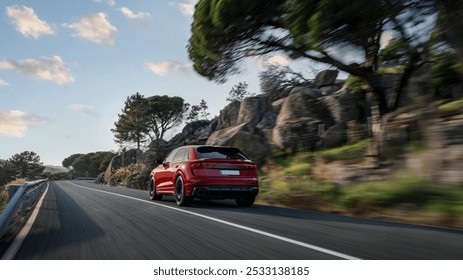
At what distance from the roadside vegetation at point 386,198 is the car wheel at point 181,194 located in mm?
2872

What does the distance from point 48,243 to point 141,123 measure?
56.0 metres

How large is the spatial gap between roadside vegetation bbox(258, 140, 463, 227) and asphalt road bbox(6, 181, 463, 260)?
115 cm

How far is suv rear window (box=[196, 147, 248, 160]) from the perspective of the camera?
33.9 feet

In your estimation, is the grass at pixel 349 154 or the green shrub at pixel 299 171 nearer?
the green shrub at pixel 299 171

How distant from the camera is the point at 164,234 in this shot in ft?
19.9

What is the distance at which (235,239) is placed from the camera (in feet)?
18.3

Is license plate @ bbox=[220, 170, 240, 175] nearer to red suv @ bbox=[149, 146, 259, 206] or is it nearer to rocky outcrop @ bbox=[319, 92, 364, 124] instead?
red suv @ bbox=[149, 146, 259, 206]

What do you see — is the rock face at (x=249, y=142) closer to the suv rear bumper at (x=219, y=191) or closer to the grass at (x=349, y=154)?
the grass at (x=349, y=154)

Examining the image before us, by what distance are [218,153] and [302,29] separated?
4.79m

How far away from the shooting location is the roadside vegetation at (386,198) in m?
7.50

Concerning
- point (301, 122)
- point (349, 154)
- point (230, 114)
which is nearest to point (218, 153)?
point (349, 154)

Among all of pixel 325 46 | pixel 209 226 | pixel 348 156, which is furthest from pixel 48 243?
pixel 348 156

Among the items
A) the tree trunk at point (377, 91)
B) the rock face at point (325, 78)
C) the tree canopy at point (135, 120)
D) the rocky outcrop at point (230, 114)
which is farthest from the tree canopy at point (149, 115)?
the tree trunk at point (377, 91)
